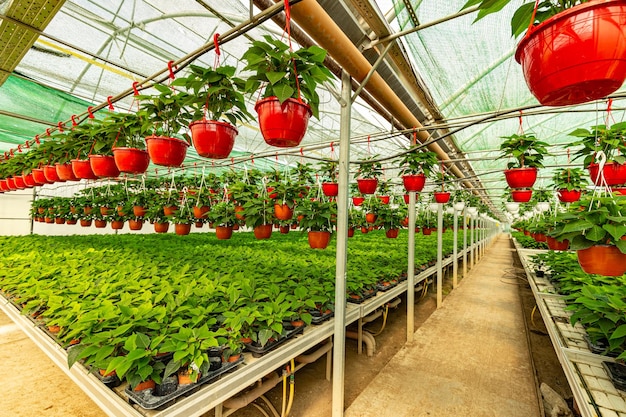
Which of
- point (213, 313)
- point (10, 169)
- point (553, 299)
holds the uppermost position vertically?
point (10, 169)

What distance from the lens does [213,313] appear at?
212 cm

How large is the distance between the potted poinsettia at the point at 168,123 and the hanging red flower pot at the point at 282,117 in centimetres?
65

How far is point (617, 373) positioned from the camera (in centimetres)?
184

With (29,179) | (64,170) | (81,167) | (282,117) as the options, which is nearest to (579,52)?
(282,117)

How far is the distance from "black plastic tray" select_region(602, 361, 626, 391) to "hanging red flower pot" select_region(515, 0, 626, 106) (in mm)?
2053

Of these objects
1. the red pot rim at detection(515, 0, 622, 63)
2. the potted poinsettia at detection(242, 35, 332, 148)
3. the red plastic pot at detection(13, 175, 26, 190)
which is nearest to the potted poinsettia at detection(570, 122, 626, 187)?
the red pot rim at detection(515, 0, 622, 63)

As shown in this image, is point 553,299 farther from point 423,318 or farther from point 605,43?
point 605,43

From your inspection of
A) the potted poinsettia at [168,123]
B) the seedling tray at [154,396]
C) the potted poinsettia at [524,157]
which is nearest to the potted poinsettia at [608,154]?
the potted poinsettia at [524,157]

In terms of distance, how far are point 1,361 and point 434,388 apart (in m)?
5.06

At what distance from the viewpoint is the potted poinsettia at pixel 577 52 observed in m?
0.66

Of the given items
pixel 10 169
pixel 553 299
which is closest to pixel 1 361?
pixel 10 169

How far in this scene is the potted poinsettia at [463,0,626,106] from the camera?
2.17 ft

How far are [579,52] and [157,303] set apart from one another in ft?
8.84

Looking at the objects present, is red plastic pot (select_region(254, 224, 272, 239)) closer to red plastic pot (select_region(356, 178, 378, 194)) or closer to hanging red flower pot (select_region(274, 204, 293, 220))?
hanging red flower pot (select_region(274, 204, 293, 220))
